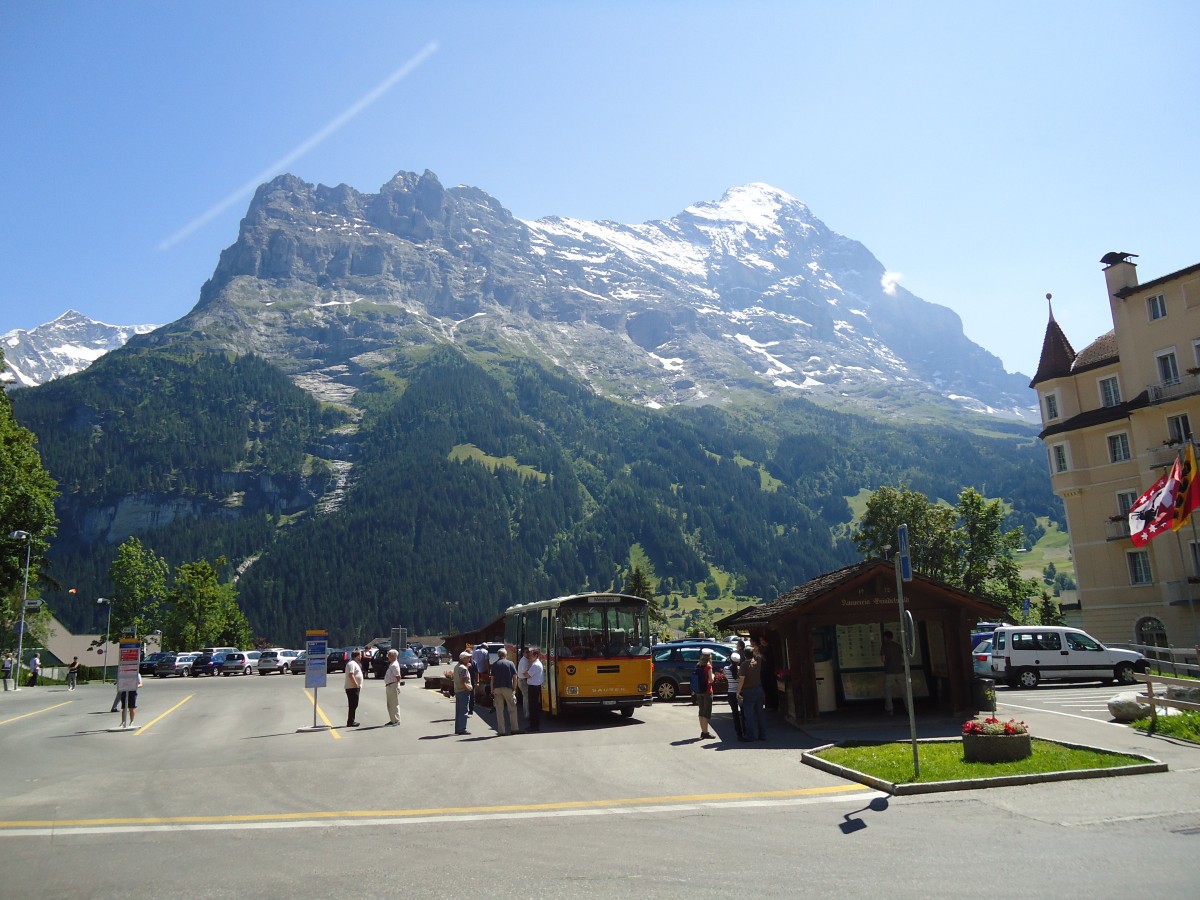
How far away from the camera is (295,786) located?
50.3ft

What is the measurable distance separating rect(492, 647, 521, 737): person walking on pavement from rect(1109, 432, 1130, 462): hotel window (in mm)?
40298

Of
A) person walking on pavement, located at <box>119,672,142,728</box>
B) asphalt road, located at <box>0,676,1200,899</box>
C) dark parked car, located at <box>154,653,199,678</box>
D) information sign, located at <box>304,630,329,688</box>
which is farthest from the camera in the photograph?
dark parked car, located at <box>154,653,199,678</box>

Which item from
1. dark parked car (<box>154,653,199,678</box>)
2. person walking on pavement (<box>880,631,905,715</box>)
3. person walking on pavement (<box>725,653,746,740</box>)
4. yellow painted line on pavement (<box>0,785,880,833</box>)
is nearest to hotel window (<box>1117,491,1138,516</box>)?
person walking on pavement (<box>880,631,905,715</box>)

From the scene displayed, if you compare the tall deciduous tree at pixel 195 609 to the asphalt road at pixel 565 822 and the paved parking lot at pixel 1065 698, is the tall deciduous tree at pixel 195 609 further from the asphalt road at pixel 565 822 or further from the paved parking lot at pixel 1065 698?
the paved parking lot at pixel 1065 698

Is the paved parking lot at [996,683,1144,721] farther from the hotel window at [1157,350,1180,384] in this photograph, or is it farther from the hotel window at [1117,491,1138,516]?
the hotel window at [1157,350,1180,384]

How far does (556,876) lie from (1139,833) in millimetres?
6876

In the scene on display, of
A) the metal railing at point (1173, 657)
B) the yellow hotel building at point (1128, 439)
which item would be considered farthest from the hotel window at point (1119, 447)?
the metal railing at point (1173, 657)

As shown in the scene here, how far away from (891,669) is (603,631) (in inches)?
299

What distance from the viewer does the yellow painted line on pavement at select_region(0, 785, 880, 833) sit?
40.5 ft

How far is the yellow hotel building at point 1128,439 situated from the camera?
4366 centimetres

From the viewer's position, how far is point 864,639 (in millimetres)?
23266

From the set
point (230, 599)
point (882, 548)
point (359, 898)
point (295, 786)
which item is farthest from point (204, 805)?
point (230, 599)

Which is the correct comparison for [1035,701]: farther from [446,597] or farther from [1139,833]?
[446,597]

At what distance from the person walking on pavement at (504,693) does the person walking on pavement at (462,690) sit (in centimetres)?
75
